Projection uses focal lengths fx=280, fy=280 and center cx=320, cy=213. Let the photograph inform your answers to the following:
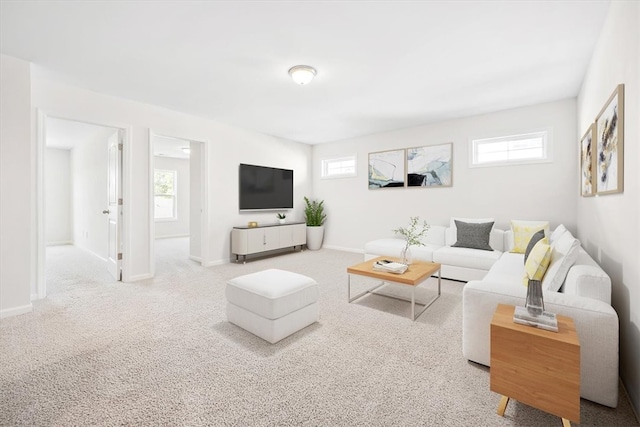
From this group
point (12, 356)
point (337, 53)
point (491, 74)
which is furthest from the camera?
point (491, 74)

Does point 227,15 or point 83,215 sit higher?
point 227,15

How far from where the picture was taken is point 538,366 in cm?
137

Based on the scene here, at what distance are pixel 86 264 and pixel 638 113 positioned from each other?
7015 mm

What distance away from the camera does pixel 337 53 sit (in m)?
2.75

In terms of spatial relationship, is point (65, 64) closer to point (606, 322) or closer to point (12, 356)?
point (12, 356)

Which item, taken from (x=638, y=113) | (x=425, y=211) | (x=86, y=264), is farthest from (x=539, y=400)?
(x=86, y=264)

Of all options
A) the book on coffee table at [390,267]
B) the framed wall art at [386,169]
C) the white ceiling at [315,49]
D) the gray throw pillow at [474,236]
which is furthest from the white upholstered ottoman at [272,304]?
the framed wall art at [386,169]

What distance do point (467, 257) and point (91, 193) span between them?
7392 millimetres

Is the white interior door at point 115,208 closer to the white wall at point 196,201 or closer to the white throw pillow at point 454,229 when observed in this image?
the white wall at point 196,201

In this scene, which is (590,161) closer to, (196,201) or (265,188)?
(265,188)

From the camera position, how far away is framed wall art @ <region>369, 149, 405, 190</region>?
18.2 ft

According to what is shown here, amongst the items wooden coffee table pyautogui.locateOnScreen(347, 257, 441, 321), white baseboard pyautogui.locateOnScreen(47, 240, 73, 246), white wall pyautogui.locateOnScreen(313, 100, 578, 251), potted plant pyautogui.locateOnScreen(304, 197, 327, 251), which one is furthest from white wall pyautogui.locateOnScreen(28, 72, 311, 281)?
white baseboard pyautogui.locateOnScreen(47, 240, 73, 246)

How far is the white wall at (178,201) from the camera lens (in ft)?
28.1

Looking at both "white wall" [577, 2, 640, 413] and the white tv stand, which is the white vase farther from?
the white tv stand
